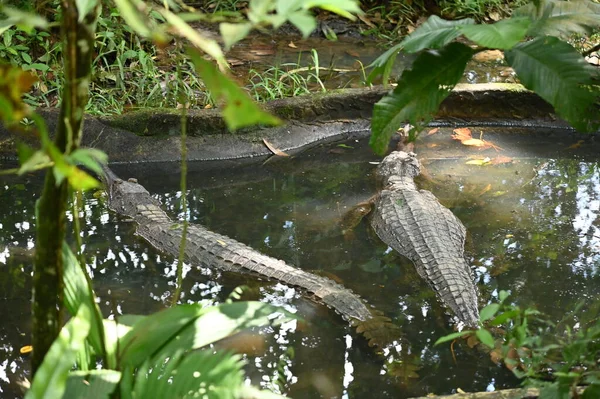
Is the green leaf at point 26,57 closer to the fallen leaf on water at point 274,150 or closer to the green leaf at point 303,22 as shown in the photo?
the fallen leaf on water at point 274,150

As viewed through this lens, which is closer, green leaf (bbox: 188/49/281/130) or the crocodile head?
green leaf (bbox: 188/49/281/130)

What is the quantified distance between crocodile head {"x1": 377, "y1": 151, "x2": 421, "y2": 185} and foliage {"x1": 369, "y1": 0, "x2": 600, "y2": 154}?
128 inches

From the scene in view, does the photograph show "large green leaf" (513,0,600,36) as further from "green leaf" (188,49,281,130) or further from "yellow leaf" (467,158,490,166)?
"yellow leaf" (467,158,490,166)

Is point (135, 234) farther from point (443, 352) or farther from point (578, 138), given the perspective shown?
point (578, 138)

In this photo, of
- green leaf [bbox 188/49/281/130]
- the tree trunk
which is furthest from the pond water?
green leaf [bbox 188/49/281/130]

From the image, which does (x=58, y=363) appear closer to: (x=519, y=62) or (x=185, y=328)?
(x=185, y=328)

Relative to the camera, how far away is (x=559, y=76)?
1889 mm

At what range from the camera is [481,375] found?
3.35 m

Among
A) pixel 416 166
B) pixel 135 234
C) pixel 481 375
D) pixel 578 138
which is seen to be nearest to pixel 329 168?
pixel 416 166

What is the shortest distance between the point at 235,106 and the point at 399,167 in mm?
4671

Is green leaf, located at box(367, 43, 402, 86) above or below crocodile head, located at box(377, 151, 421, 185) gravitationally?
above

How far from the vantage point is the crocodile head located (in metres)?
5.58

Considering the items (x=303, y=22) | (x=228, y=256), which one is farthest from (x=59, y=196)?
(x=228, y=256)

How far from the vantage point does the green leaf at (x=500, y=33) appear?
1685 mm
